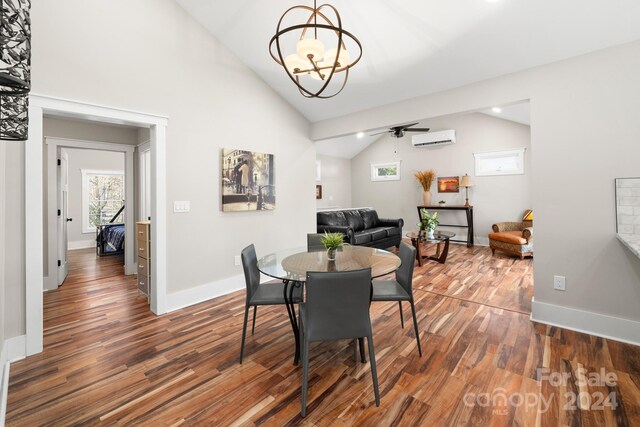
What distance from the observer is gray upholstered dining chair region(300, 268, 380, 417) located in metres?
1.64

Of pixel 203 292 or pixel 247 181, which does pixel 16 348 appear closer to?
pixel 203 292

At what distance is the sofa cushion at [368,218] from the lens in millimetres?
6491

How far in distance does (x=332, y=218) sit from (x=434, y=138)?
138 inches

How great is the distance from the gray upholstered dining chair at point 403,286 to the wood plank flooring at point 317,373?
445 millimetres

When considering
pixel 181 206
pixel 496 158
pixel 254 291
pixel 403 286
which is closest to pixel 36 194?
pixel 181 206

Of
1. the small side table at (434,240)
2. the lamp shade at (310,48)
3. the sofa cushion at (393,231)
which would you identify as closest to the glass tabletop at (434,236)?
the small side table at (434,240)

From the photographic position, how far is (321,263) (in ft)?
7.44

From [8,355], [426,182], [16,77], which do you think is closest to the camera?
[16,77]

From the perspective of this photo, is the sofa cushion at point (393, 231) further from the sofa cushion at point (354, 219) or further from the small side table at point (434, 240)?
the small side table at point (434, 240)

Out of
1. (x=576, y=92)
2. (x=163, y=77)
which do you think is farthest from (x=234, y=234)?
(x=576, y=92)

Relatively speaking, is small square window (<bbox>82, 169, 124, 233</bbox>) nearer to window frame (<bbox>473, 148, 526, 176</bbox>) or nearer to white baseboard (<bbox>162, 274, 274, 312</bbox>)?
white baseboard (<bbox>162, 274, 274, 312</bbox>)

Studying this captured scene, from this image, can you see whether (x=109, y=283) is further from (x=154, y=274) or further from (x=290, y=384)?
(x=290, y=384)

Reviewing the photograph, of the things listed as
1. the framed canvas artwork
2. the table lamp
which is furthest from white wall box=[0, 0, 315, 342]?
the framed canvas artwork

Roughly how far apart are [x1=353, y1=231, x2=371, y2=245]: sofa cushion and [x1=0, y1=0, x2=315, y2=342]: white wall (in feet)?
4.30
